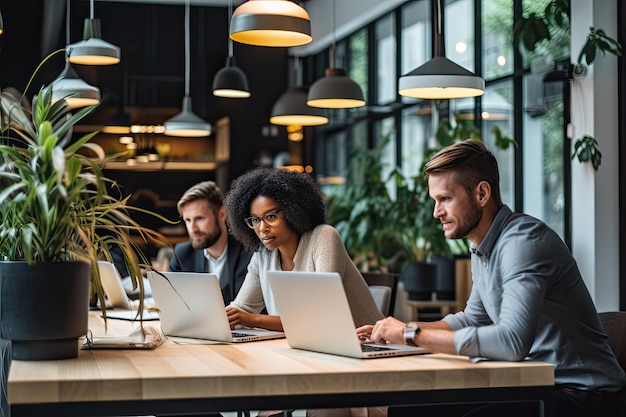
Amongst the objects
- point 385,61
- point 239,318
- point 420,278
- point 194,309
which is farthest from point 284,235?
point 385,61

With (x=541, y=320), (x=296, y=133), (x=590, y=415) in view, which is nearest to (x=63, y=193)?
(x=541, y=320)

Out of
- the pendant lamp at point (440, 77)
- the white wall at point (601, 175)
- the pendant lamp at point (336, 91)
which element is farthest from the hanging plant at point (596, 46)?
the pendant lamp at point (440, 77)

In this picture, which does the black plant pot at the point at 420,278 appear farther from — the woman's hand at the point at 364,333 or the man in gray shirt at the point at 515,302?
the woman's hand at the point at 364,333

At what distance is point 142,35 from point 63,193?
30.7 feet

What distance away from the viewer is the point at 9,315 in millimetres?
2646

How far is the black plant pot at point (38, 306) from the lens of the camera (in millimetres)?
2625

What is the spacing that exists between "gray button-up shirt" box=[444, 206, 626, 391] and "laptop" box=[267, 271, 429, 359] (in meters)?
0.29

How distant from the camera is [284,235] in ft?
13.2

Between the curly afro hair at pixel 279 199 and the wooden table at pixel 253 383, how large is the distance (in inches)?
51.1

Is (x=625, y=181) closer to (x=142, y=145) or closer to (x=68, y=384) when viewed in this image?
(x=68, y=384)

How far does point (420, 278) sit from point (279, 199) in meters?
4.24

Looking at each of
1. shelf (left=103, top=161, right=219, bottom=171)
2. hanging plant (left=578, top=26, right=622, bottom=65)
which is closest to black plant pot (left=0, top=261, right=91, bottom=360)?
hanging plant (left=578, top=26, right=622, bottom=65)

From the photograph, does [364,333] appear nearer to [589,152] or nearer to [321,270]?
[321,270]

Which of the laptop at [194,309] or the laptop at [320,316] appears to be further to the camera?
the laptop at [194,309]
